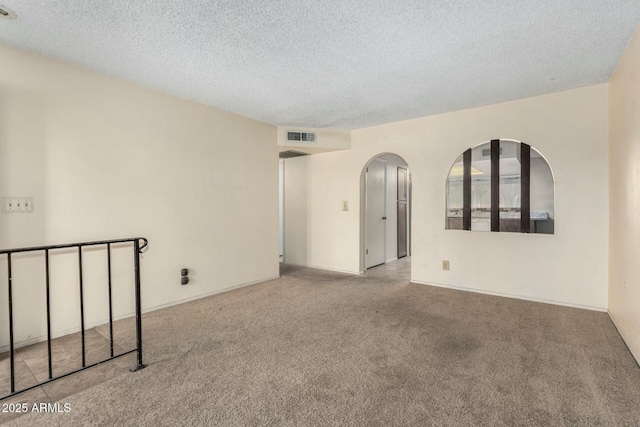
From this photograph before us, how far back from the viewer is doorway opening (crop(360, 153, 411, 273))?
5023 millimetres

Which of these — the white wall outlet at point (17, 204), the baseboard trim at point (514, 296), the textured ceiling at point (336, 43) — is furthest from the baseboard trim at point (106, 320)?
the baseboard trim at point (514, 296)

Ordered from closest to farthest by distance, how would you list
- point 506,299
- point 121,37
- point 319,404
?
point 319,404 → point 121,37 → point 506,299

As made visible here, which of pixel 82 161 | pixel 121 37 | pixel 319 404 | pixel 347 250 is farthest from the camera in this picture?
pixel 347 250

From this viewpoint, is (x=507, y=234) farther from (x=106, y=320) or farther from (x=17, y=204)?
(x=17, y=204)

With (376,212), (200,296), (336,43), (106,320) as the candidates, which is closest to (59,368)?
(106,320)

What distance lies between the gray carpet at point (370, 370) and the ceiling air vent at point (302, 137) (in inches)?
98.5

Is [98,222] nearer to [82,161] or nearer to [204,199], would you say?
[82,161]

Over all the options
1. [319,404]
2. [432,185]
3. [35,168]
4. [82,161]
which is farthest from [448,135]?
[35,168]

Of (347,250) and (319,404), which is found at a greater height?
(347,250)

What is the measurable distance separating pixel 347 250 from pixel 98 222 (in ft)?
11.1

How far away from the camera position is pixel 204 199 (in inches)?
143

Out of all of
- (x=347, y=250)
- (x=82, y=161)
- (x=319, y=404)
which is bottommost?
(x=319, y=404)

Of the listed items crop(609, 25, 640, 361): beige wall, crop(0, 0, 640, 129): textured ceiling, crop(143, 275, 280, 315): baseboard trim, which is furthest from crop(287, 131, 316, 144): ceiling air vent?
crop(609, 25, 640, 361): beige wall

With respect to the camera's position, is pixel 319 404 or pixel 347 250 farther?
pixel 347 250
